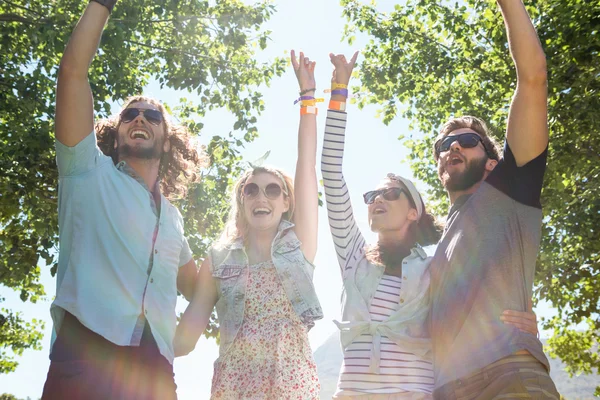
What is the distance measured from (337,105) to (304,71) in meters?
0.40

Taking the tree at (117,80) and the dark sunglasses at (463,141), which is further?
the tree at (117,80)

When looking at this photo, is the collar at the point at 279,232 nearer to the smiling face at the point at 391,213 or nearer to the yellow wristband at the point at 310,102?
the smiling face at the point at 391,213

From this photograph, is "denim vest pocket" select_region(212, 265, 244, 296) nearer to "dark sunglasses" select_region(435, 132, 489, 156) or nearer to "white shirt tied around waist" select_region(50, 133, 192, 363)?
"white shirt tied around waist" select_region(50, 133, 192, 363)

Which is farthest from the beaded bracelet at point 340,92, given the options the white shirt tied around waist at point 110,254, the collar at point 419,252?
the white shirt tied around waist at point 110,254

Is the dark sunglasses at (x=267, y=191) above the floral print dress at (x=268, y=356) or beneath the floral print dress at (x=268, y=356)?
above

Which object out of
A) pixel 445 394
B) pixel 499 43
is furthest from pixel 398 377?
pixel 499 43

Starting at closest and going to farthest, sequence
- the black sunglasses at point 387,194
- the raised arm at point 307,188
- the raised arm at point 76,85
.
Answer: the raised arm at point 76,85 → the raised arm at point 307,188 → the black sunglasses at point 387,194

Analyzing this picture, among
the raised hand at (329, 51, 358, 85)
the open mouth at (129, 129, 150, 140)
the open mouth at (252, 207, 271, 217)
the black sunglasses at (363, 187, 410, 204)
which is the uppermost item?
the raised hand at (329, 51, 358, 85)

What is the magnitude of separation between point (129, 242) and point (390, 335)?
5.62 ft

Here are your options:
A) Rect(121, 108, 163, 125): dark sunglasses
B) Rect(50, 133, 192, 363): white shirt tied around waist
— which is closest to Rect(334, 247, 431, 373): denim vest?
Rect(50, 133, 192, 363): white shirt tied around waist

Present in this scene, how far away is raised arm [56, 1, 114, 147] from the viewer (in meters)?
3.44

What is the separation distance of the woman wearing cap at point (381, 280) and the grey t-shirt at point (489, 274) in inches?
23.0

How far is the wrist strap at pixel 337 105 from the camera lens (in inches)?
184

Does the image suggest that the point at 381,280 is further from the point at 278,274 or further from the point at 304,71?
the point at 304,71
